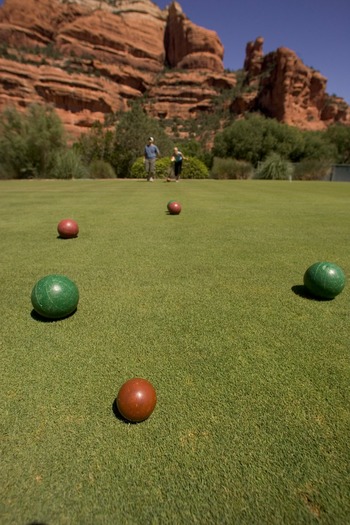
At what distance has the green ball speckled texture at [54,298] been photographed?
260 cm

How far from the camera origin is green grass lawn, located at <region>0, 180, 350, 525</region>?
1312mm

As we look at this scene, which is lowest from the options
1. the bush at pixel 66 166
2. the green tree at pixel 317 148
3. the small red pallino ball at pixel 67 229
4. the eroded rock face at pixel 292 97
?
the small red pallino ball at pixel 67 229

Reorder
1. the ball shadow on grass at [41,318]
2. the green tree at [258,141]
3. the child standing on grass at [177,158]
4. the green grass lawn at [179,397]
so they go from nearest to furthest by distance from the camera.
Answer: the green grass lawn at [179,397], the ball shadow on grass at [41,318], the child standing on grass at [177,158], the green tree at [258,141]

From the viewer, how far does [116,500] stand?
4.28 feet

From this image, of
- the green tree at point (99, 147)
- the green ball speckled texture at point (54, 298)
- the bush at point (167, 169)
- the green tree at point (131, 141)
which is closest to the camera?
the green ball speckled texture at point (54, 298)

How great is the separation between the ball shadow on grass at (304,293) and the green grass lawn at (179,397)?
0.16 feet

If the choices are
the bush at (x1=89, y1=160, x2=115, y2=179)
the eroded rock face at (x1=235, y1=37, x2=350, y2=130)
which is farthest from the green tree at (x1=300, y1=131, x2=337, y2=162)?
the eroded rock face at (x1=235, y1=37, x2=350, y2=130)

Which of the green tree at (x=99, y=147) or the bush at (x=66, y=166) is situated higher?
the green tree at (x=99, y=147)

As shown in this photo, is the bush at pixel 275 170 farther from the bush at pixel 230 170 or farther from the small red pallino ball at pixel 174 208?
the small red pallino ball at pixel 174 208

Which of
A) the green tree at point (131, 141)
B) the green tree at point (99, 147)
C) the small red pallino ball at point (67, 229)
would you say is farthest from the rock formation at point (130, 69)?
the small red pallino ball at point (67, 229)

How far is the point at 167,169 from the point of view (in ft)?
78.1

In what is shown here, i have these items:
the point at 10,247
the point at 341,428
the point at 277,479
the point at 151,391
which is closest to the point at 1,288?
the point at 10,247

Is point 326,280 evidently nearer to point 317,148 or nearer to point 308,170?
point 308,170

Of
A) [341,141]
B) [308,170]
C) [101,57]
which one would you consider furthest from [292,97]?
[101,57]
